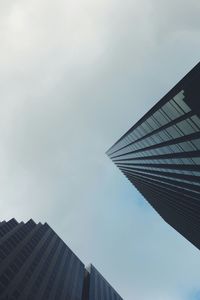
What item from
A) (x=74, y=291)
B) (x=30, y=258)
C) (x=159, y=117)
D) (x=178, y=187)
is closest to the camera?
(x=159, y=117)

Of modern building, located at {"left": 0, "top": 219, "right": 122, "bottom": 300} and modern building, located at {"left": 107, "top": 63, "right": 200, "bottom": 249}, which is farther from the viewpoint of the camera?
modern building, located at {"left": 0, "top": 219, "right": 122, "bottom": 300}

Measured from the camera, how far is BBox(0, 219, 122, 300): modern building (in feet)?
271

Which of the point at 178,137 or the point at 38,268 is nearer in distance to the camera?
the point at 178,137

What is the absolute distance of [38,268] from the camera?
102062 millimetres

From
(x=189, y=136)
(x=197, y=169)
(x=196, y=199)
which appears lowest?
(x=196, y=199)

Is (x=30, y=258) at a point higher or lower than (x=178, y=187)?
higher

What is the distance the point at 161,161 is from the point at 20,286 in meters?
A: 48.9

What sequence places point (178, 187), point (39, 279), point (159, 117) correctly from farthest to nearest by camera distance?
point (39, 279) → point (178, 187) → point (159, 117)

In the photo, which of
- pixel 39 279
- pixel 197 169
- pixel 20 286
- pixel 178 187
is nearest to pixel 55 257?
pixel 39 279

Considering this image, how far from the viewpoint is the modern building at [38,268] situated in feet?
271

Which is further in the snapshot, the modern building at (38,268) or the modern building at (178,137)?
the modern building at (38,268)

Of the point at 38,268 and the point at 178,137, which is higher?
the point at 178,137

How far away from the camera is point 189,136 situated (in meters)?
34.7

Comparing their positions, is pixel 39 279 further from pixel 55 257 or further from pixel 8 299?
pixel 55 257
